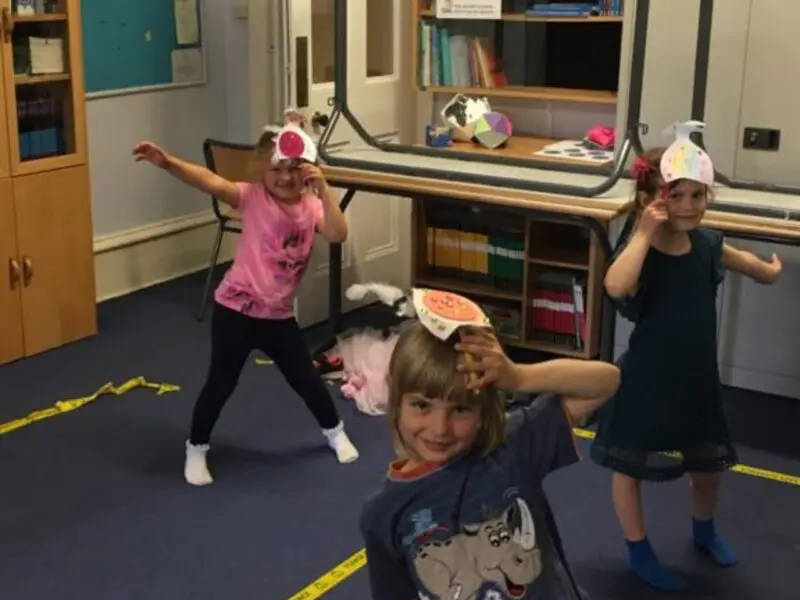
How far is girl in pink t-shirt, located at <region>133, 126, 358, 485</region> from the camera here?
3240mm

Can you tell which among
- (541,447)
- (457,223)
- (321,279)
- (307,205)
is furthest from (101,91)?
(541,447)

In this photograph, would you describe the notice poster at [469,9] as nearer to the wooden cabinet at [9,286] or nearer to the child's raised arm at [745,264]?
the wooden cabinet at [9,286]

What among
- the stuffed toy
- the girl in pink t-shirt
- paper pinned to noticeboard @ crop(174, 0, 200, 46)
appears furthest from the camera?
paper pinned to noticeboard @ crop(174, 0, 200, 46)

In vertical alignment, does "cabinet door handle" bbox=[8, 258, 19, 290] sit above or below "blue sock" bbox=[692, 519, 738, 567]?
above

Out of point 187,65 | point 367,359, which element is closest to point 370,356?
point 367,359

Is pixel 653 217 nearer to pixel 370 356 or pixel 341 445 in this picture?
pixel 341 445

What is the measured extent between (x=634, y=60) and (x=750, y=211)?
0.61 m

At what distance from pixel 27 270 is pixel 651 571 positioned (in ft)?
9.04

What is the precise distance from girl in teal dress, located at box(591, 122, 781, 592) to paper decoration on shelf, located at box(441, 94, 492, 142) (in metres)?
2.13

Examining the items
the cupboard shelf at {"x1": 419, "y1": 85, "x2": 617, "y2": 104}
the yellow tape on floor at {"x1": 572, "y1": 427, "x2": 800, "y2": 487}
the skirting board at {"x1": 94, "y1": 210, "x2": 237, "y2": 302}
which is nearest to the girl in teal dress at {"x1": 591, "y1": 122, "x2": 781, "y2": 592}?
the yellow tape on floor at {"x1": 572, "y1": 427, "x2": 800, "y2": 487}

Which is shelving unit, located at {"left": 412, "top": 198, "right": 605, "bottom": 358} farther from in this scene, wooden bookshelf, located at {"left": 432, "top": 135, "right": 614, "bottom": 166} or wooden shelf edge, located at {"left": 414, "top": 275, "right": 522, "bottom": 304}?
wooden bookshelf, located at {"left": 432, "top": 135, "right": 614, "bottom": 166}

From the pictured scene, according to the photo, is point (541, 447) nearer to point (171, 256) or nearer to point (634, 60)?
point (634, 60)

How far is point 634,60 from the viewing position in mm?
3605

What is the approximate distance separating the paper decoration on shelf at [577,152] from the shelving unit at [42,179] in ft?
6.08
